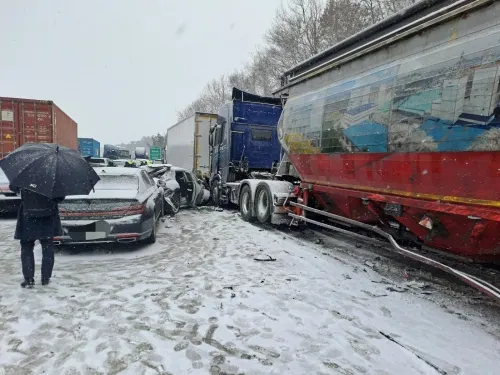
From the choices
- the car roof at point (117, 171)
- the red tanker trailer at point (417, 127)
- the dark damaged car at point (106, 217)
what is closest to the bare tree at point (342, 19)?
the red tanker trailer at point (417, 127)

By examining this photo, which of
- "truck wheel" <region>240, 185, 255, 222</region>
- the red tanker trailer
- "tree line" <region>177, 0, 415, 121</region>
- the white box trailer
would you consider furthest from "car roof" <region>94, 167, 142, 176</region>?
"tree line" <region>177, 0, 415, 121</region>

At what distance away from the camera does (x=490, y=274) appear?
5.25 m

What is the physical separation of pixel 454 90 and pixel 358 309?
253cm

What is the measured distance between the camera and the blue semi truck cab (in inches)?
437

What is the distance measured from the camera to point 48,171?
4082 millimetres

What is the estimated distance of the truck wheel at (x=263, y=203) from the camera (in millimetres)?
8234

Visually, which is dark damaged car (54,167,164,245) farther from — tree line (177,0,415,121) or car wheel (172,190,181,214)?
tree line (177,0,415,121)

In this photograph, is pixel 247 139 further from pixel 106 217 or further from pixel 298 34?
pixel 298 34

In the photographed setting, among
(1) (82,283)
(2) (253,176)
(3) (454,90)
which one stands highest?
(3) (454,90)

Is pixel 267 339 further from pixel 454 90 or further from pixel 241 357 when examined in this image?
pixel 454 90

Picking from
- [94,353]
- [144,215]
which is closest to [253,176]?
[144,215]

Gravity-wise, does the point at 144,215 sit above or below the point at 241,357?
above

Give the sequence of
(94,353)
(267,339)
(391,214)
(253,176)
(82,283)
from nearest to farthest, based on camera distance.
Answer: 1. (94,353)
2. (267,339)
3. (82,283)
4. (391,214)
5. (253,176)

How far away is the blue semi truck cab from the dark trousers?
6.67 metres
